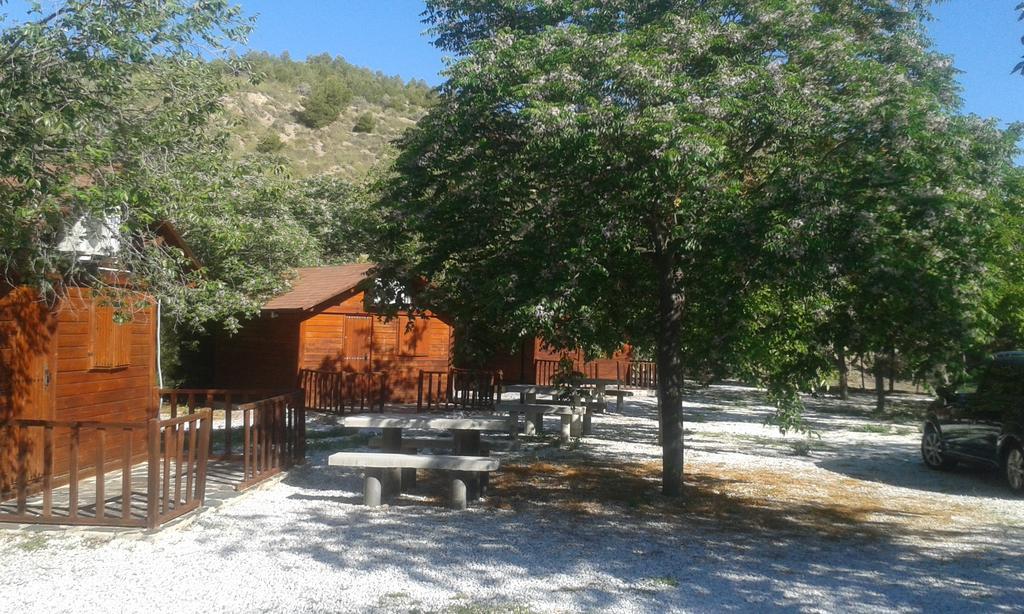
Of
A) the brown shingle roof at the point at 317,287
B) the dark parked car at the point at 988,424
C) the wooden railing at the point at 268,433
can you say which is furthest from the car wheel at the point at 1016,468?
the brown shingle roof at the point at 317,287

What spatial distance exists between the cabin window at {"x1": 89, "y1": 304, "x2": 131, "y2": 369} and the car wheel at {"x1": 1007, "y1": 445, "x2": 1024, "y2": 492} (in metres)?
10.4

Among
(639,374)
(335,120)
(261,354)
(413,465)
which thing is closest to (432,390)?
(261,354)

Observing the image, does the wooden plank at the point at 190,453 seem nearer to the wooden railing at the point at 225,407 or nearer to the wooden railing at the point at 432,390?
the wooden railing at the point at 225,407

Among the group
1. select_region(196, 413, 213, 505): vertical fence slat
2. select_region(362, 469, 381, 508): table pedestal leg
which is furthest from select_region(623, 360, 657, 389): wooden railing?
select_region(196, 413, 213, 505): vertical fence slat

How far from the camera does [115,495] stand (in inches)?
348

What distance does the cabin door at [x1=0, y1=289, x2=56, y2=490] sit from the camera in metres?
8.31

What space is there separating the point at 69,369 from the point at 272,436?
2.26 metres

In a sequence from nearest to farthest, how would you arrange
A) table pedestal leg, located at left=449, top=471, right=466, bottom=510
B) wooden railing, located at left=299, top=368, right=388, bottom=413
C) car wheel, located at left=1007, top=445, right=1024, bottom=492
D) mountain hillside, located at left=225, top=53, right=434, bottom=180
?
table pedestal leg, located at left=449, top=471, right=466, bottom=510, car wheel, located at left=1007, top=445, right=1024, bottom=492, wooden railing, located at left=299, top=368, right=388, bottom=413, mountain hillside, located at left=225, top=53, right=434, bottom=180

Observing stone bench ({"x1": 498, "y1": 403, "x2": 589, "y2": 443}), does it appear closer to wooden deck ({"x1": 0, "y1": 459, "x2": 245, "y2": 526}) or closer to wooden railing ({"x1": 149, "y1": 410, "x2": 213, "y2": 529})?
wooden deck ({"x1": 0, "y1": 459, "x2": 245, "y2": 526})

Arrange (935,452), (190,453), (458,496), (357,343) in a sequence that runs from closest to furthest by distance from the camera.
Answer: (190,453) → (458,496) → (935,452) → (357,343)

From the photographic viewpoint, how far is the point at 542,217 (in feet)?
27.9

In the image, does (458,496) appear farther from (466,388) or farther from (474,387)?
(474,387)

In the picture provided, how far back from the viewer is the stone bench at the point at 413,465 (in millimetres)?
8797

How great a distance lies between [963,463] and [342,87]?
218ft
